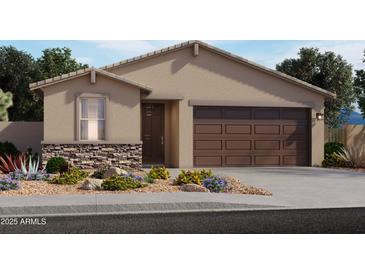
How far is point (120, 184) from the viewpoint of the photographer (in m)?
12.8

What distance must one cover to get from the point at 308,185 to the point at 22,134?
43.1ft

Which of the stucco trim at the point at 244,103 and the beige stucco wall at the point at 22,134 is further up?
the stucco trim at the point at 244,103

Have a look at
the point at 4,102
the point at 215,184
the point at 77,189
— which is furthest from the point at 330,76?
the point at 77,189

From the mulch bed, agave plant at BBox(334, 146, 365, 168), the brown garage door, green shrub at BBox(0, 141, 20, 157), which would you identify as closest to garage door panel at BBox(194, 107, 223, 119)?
the brown garage door

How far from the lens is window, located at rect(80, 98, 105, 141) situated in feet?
61.6

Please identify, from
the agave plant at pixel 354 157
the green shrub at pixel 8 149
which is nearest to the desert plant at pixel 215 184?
the green shrub at pixel 8 149

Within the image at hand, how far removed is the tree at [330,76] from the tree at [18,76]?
Result: 20.1m

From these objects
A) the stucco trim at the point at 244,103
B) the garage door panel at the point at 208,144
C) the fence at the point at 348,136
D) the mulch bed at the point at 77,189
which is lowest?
the mulch bed at the point at 77,189

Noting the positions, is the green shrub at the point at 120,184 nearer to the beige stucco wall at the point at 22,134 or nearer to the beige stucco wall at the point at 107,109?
the beige stucco wall at the point at 107,109

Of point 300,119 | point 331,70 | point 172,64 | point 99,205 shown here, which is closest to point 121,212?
point 99,205

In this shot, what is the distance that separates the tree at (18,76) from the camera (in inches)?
1460

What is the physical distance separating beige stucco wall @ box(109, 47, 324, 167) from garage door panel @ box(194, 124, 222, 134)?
34 centimetres

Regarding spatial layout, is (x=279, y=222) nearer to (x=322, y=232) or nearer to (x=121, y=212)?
(x=322, y=232)

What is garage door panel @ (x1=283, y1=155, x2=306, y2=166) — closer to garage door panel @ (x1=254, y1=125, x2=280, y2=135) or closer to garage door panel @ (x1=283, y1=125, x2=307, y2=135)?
garage door panel @ (x1=283, y1=125, x2=307, y2=135)
